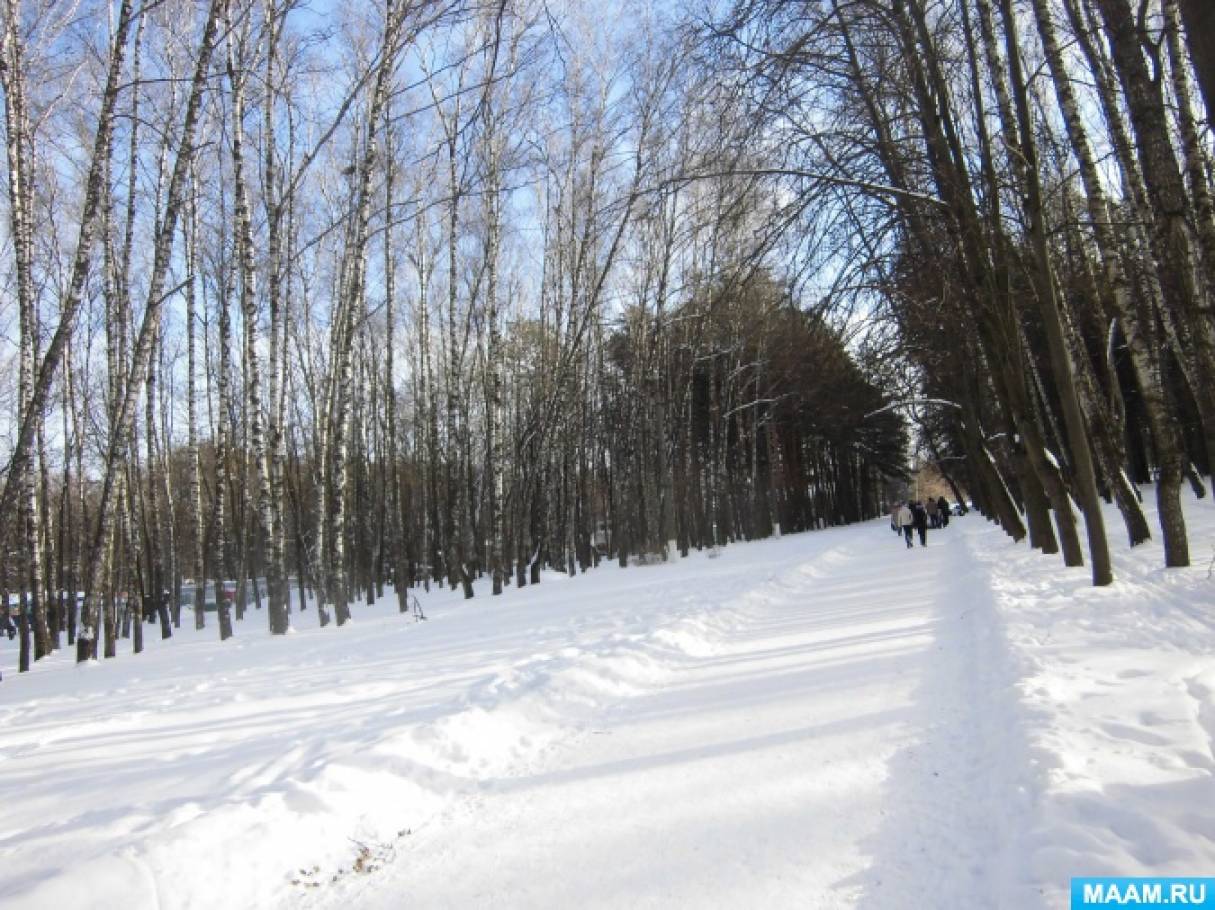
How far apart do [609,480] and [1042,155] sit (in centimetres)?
2257

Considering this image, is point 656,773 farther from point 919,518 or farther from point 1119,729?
point 919,518

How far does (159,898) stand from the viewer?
2.83 meters

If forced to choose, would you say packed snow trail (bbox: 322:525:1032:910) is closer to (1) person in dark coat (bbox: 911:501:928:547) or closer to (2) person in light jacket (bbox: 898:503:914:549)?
(1) person in dark coat (bbox: 911:501:928:547)

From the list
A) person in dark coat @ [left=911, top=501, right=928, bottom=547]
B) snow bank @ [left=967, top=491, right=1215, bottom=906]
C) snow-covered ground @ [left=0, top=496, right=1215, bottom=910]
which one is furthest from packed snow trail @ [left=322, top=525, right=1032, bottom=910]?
person in dark coat @ [left=911, top=501, right=928, bottom=547]

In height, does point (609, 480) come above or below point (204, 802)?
above

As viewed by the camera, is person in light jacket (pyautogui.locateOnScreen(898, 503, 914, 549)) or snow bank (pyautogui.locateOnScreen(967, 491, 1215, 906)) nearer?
snow bank (pyautogui.locateOnScreen(967, 491, 1215, 906))

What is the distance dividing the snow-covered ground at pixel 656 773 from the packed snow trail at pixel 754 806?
2 cm

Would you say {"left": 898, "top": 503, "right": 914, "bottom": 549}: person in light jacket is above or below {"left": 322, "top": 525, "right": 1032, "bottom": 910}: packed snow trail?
above

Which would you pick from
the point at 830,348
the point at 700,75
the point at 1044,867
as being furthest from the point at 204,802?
the point at 830,348

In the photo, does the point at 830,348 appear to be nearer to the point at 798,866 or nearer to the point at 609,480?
the point at 798,866

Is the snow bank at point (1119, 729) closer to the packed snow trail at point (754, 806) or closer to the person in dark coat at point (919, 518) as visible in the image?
the packed snow trail at point (754, 806)

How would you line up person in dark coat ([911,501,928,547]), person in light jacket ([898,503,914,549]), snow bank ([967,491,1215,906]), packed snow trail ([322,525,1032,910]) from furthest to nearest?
1. person in light jacket ([898,503,914,549])
2. person in dark coat ([911,501,928,547])
3. packed snow trail ([322,525,1032,910])
4. snow bank ([967,491,1215,906])

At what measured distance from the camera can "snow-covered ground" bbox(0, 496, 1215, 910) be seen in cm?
284

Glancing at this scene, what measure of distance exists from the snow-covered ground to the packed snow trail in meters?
0.02
